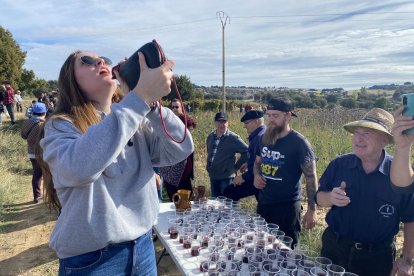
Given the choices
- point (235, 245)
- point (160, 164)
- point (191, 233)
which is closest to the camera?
point (160, 164)

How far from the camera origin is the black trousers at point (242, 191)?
13.8 ft

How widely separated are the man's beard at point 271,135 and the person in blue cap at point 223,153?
4.57 feet

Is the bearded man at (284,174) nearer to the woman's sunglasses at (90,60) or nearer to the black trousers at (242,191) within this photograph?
the black trousers at (242,191)

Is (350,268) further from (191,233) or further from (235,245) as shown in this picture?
(191,233)

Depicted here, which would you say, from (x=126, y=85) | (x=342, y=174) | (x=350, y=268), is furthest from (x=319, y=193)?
(x=126, y=85)

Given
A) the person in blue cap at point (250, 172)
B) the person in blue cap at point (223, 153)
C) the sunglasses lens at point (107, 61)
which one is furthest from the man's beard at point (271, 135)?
the sunglasses lens at point (107, 61)

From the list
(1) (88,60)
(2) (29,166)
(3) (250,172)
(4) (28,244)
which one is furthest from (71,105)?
(2) (29,166)

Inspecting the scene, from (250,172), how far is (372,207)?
6.66ft

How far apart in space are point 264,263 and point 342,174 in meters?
0.92

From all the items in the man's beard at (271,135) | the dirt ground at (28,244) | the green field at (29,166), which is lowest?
the dirt ground at (28,244)

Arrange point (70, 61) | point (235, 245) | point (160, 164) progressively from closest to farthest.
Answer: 1. point (70, 61)
2. point (160, 164)
3. point (235, 245)

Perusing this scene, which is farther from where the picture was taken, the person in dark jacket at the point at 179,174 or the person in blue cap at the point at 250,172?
the person in dark jacket at the point at 179,174

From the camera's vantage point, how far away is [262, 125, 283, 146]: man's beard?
11.4 ft

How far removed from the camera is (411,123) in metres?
1.59
